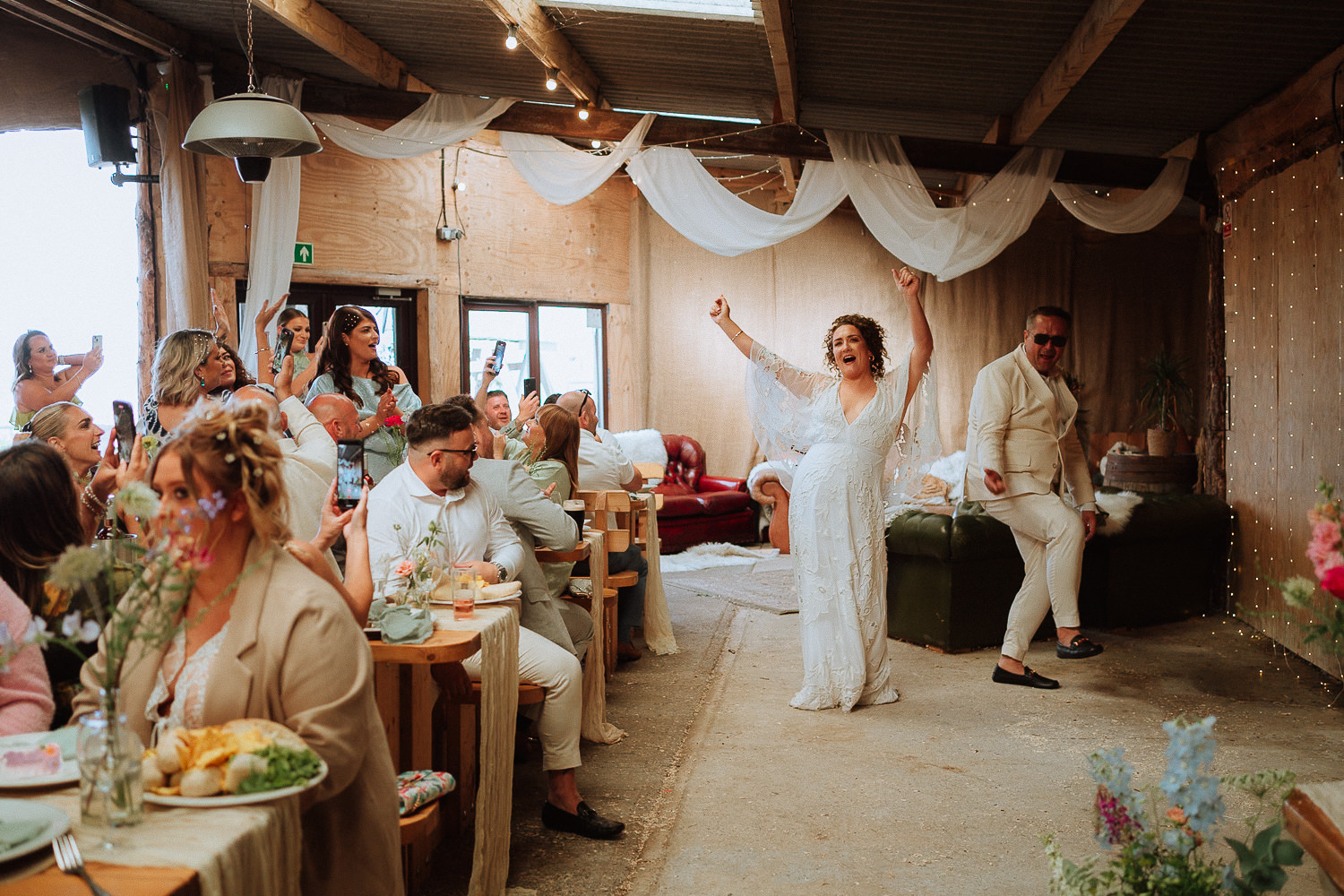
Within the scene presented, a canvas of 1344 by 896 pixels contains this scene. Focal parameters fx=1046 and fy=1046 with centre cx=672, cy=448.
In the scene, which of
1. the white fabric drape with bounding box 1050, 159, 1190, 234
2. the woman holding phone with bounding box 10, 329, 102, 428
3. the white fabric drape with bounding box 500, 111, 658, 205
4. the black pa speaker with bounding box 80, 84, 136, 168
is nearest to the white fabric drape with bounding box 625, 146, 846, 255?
the white fabric drape with bounding box 500, 111, 658, 205

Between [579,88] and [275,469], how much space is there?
5.30 m

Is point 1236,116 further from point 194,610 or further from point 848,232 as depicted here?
point 194,610

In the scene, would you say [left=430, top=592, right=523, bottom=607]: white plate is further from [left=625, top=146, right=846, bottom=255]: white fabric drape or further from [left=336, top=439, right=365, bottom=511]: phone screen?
[left=625, top=146, right=846, bottom=255]: white fabric drape

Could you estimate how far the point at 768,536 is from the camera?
9.84 m

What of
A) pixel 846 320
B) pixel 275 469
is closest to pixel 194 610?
pixel 275 469

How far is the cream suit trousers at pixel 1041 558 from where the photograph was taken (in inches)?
193

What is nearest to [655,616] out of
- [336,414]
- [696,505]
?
[336,414]

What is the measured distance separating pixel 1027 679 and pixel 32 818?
429cm

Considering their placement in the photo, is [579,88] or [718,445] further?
[718,445]

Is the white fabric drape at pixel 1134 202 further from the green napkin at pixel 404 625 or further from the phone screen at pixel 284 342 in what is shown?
the green napkin at pixel 404 625

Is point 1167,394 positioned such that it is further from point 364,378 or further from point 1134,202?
point 364,378

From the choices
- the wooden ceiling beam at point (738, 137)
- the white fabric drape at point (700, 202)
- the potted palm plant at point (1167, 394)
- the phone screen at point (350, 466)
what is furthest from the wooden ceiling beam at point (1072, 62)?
the phone screen at point (350, 466)

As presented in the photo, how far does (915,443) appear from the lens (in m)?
5.24

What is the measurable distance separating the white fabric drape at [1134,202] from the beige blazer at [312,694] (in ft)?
19.9
